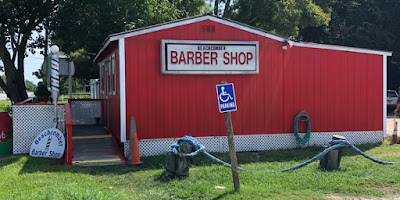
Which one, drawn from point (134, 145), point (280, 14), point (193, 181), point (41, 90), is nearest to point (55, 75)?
point (134, 145)

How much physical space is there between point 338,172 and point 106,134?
6250 millimetres

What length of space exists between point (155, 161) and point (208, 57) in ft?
9.34

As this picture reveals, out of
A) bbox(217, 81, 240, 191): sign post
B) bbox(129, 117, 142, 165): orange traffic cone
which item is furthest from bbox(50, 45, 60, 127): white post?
bbox(217, 81, 240, 191): sign post

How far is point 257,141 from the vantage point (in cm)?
1034

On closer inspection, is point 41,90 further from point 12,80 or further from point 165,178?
point 165,178

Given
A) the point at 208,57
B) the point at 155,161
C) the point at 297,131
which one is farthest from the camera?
the point at 297,131

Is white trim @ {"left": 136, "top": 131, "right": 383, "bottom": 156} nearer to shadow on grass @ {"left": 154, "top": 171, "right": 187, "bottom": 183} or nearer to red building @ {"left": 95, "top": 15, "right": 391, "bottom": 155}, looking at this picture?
red building @ {"left": 95, "top": 15, "right": 391, "bottom": 155}

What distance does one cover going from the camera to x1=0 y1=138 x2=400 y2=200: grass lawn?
20.1ft

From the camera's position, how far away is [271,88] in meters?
10.4

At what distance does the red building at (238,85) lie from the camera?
9.43m

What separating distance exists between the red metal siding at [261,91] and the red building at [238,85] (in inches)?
0.9

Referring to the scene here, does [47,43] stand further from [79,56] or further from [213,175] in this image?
[213,175]

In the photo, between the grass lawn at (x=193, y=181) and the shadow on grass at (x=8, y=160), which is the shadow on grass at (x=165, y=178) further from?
the shadow on grass at (x=8, y=160)

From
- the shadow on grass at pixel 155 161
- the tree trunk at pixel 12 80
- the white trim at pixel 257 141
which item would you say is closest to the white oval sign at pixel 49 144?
the shadow on grass at pixel 155 161
